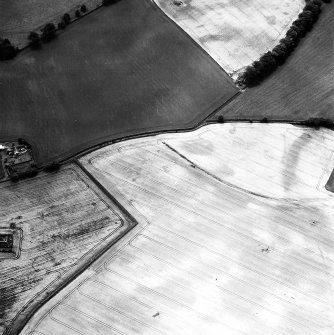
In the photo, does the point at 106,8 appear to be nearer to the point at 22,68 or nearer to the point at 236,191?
the point at 22,68

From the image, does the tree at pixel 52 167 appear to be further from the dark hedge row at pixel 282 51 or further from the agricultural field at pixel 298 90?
the dark hedge row at pixel 282 51

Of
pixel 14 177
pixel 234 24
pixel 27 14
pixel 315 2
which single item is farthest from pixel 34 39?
pixel 315 2

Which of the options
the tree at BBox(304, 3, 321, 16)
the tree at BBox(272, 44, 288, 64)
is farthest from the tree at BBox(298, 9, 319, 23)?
the tree at BBox(272, 44, 288, 64)

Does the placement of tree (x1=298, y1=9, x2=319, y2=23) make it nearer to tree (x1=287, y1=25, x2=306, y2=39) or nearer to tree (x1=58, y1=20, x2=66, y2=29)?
tree (x1=287, y1=25, x2=306, y2=39)

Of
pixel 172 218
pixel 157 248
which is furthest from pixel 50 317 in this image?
pixel 172 218

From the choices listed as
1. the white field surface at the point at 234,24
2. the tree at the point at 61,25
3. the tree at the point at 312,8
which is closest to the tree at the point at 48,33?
the tree at the point at 61,25
